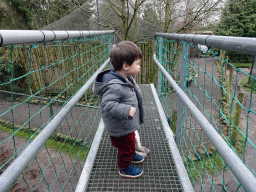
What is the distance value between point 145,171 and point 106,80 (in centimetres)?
88

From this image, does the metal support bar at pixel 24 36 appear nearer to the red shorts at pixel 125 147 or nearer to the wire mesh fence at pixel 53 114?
the red shorts at pixel 125 147

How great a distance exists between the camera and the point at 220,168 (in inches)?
166

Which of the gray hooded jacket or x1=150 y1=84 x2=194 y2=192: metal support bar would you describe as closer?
the gray hooded jacket

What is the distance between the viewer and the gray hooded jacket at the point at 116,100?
53.0 inches

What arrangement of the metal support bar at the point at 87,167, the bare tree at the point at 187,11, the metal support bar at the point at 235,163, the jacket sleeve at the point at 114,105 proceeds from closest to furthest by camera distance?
1. the metal support bar at the point at 235,163
2. the jacket sleeve at the point at 114,105
3. the metal support bar at the point at 87,167
4. the bare tree at the point at 187,11

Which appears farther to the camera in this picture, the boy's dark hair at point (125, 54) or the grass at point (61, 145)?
the grass at point (61, 145)

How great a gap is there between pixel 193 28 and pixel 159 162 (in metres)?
5.80

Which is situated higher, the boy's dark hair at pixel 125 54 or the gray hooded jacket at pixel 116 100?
the boy's dark hair at pixel 125 54

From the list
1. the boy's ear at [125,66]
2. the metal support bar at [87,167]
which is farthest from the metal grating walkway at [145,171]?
the boy's ear at [125,66]

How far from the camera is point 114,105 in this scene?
4.38ft

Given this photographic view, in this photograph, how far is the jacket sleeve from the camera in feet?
4.38

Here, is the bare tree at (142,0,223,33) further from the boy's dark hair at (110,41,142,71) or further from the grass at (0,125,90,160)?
the boy's dark hair at (110,41,142,71)

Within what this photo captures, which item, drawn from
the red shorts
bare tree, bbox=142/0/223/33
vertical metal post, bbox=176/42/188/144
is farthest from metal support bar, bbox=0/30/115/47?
bare tree, bbox=142/0/223/33

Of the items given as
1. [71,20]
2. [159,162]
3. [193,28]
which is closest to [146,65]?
[193,28]
